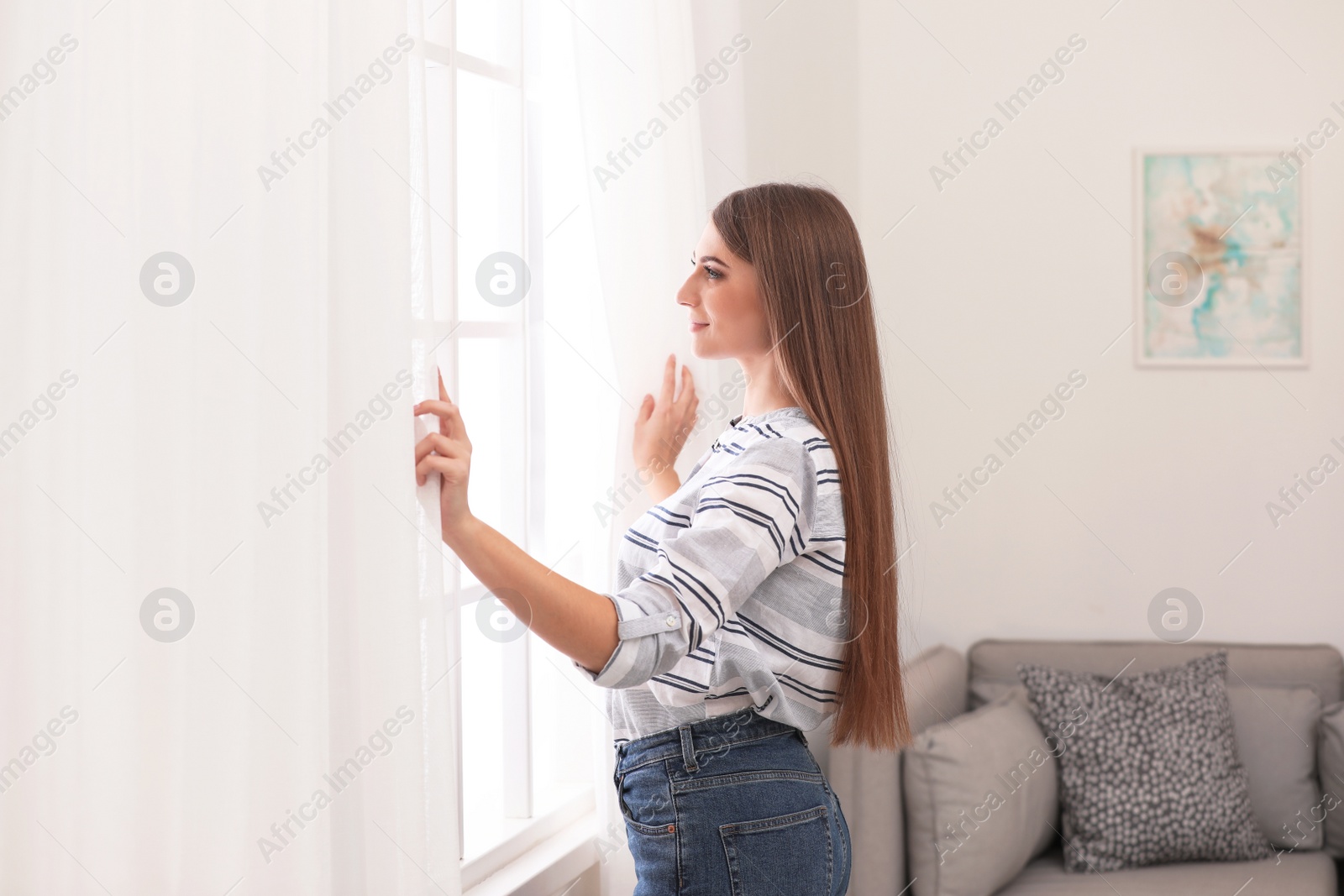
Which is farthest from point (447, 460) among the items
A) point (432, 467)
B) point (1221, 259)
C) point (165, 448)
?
point (1221, 259)

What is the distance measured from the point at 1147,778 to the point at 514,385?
1.50 m

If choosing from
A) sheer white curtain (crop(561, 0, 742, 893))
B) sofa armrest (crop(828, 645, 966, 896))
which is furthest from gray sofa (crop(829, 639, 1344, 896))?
sheer white curtain (crop(561, 0, 742, 893))

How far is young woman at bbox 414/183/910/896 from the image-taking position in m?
1.15

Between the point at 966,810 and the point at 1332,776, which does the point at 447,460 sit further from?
the point at 1332,776

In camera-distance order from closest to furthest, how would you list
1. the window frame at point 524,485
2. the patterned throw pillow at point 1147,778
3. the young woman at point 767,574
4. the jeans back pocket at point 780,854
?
the young woman at point 767,574, the jeans back pocket at point 780,854, the window frame at point 524,485, the patterned throw pillow at point 1147,778

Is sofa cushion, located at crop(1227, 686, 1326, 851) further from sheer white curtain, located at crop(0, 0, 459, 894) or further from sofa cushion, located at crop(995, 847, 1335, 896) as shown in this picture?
sheer white curtain, located at crop(0, 0, 459, 894)

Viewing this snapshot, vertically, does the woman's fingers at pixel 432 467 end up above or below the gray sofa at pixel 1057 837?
above

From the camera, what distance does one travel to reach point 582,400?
5.84ft

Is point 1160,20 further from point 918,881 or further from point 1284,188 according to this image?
point 918,881

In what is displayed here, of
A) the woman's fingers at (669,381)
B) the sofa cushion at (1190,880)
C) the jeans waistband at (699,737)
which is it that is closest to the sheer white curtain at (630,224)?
the woman's fingers at (669,381)

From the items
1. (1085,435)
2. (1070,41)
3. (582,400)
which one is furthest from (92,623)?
(1070,41)

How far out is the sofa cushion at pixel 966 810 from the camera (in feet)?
6.84

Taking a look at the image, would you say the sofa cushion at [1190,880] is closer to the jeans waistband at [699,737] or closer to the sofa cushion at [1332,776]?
the sofa cushion at [1332,776]

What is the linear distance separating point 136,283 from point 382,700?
1.41 feet
